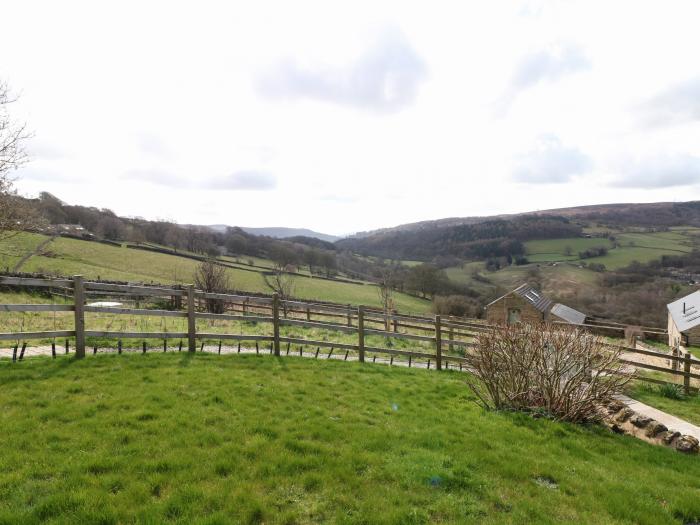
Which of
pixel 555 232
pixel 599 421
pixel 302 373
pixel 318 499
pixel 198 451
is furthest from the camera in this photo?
pixel 555 232

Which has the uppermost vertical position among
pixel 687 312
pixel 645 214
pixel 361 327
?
pixel 645 214

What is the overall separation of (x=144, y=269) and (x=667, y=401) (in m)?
46.5

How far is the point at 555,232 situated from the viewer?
109m

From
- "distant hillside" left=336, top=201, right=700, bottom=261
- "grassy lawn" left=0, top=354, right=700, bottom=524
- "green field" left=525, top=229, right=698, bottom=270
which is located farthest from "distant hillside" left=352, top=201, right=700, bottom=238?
"grassy lawn" left=0, top=354, right=700, bottom=524

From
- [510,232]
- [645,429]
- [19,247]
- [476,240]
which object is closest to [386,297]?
[645,429]

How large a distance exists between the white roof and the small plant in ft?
54.2

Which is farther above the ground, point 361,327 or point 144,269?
point 144,269

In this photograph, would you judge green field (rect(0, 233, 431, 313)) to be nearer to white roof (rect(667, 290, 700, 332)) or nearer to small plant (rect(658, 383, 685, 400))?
white roof (rect(667, 290, 700, 332))

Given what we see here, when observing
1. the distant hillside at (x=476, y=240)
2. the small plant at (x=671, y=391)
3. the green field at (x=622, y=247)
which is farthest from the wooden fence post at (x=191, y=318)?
the distant hillside at (x=476, y=240)

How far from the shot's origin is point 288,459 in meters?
4.32

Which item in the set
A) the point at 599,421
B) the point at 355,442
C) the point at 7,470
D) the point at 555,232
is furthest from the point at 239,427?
the point at 555,232

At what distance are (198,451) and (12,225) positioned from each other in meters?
15.6

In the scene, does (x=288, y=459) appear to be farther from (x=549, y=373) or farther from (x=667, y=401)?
(x=667, y=401)

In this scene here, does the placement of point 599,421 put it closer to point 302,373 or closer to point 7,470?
point 302,373
